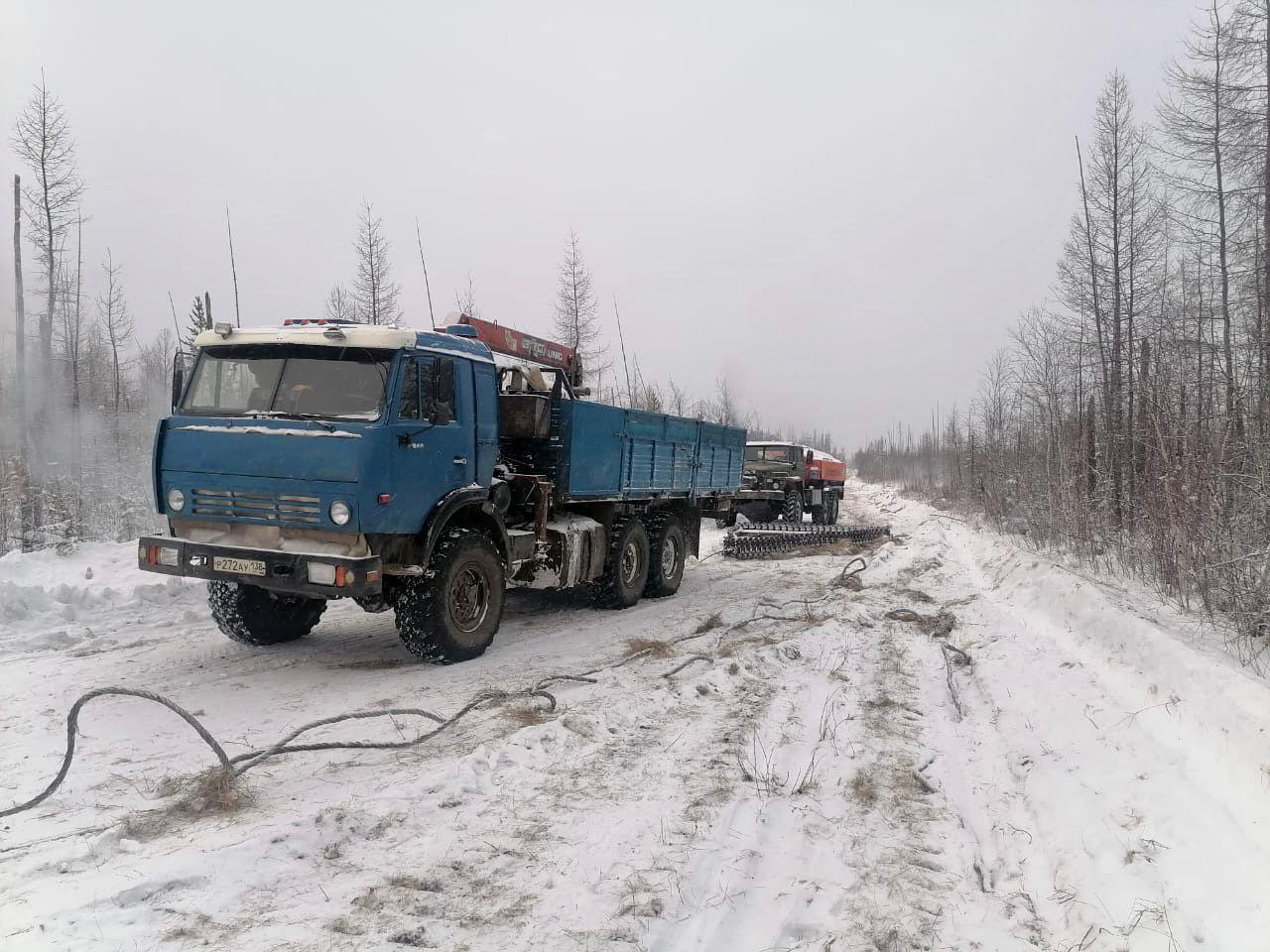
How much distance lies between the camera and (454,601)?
6.64 m

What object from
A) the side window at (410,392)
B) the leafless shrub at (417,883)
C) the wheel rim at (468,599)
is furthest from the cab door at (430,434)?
the leafless shrub at (417,883)

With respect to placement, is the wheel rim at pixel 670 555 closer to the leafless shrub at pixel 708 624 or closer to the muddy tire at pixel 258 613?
the leafless shrub at pixel 708 624

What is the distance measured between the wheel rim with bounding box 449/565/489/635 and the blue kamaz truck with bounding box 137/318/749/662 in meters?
0.02

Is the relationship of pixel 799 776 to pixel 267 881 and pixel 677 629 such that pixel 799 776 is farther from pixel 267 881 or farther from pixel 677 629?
pixel 677 629

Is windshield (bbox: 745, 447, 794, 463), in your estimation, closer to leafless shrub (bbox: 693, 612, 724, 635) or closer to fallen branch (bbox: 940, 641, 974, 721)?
leafless shrub (bbox: 693, 612, 724, 635)

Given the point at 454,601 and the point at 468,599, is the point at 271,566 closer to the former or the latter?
the point at 454,601

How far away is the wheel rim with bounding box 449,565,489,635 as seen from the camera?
21.7 feet

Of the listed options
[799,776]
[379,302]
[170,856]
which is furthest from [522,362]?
[379,302]

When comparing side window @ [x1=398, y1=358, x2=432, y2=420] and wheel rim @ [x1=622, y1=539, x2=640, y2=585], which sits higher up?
side window @ [x1=398, y1=358, x2=432, y2=420]

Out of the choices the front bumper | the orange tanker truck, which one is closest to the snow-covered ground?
the front bumper

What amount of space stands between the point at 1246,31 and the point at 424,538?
1860 cm

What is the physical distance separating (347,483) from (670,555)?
6.33m

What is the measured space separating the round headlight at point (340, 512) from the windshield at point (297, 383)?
68cm

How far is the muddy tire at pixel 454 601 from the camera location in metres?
6.27
